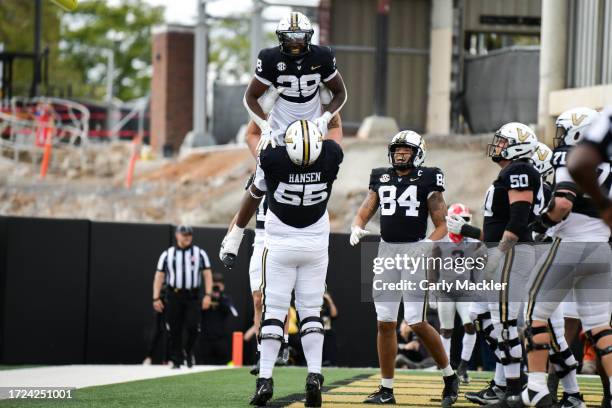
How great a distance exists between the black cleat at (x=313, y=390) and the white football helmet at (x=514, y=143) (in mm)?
2230

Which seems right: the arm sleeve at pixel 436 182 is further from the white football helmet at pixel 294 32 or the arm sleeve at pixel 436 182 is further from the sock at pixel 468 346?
the sock at pixel 468 346

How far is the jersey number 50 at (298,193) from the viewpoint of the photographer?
820cm

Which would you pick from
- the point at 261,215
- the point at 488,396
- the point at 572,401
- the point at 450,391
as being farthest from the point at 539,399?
the point at 261,215

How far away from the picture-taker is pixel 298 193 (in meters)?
8.21

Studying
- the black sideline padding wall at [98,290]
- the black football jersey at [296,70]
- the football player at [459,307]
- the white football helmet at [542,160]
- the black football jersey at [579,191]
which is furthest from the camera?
the black sideline padding wall at [98,290]

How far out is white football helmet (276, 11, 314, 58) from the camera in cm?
922

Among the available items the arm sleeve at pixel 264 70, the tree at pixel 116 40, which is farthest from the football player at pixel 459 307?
the tree at pixel 116 40

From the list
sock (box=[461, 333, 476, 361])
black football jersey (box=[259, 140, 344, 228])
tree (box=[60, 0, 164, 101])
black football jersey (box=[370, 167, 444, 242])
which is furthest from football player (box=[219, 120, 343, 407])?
tree (box=[60, 0, 164, 101])

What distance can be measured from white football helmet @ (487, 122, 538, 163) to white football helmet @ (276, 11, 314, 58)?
1.65m

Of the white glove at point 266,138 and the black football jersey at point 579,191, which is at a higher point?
the white glove at point 266,138

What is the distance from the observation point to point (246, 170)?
2741 centimetres

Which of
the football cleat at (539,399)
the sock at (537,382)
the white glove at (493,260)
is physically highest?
the white glove at (493,260)

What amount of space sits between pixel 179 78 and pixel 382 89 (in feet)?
46.4

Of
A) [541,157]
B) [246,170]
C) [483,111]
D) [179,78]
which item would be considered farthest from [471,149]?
[179,78]
